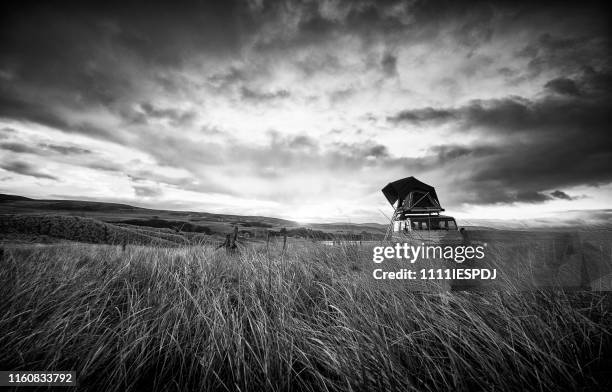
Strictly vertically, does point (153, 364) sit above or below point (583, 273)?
below

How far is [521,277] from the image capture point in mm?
3115

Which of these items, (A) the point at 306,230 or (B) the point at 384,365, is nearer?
(B) the point at 384,365

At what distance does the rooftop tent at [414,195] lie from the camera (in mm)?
16766

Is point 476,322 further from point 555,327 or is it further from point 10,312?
point 10,312

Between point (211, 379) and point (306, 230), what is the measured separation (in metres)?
5.32

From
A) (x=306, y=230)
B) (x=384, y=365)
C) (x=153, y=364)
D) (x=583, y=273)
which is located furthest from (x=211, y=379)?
(x=306, y=230)
